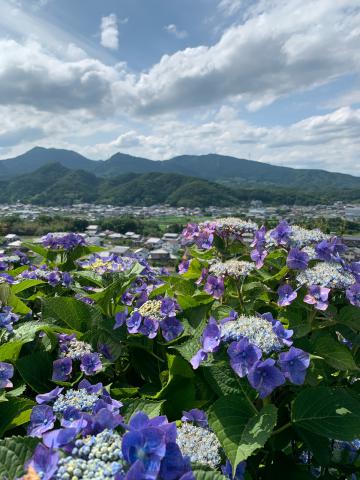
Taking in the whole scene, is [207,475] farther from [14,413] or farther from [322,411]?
Result: [14,413]

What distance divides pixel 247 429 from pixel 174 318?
2.82 ft

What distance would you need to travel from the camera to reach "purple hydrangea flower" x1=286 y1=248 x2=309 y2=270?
243 cm

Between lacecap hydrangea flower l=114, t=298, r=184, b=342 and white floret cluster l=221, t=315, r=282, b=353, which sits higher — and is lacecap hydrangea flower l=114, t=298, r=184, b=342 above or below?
below

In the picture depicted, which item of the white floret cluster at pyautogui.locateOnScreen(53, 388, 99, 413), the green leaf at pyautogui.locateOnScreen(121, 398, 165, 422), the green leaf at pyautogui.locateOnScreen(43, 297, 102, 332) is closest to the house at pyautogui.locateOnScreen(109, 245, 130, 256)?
the green leaf at pyautogui.locateOnScreen(43, 297, 102, 332)

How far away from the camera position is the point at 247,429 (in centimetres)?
160

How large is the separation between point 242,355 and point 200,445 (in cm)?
38

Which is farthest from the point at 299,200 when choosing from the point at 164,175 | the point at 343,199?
the point at 164,175

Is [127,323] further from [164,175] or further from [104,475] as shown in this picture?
[164,175]

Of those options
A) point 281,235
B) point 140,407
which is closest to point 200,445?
point 140,407

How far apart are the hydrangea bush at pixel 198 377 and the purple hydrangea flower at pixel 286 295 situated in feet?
0.04

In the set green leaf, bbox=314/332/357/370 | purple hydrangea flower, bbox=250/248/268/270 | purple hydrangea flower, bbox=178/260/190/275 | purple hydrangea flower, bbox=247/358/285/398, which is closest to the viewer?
purple hydrangea flower, bbox=247/358/285/398

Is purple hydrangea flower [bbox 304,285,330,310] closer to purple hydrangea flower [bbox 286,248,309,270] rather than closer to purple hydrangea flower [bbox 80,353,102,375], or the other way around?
purple hydrangea flower [bbox 286,248,309,270]

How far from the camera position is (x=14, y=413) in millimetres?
1693

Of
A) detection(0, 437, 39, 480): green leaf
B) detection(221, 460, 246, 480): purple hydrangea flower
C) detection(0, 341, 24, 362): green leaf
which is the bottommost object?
detection(221, 460, 246, 480): purple hydrangea flower
